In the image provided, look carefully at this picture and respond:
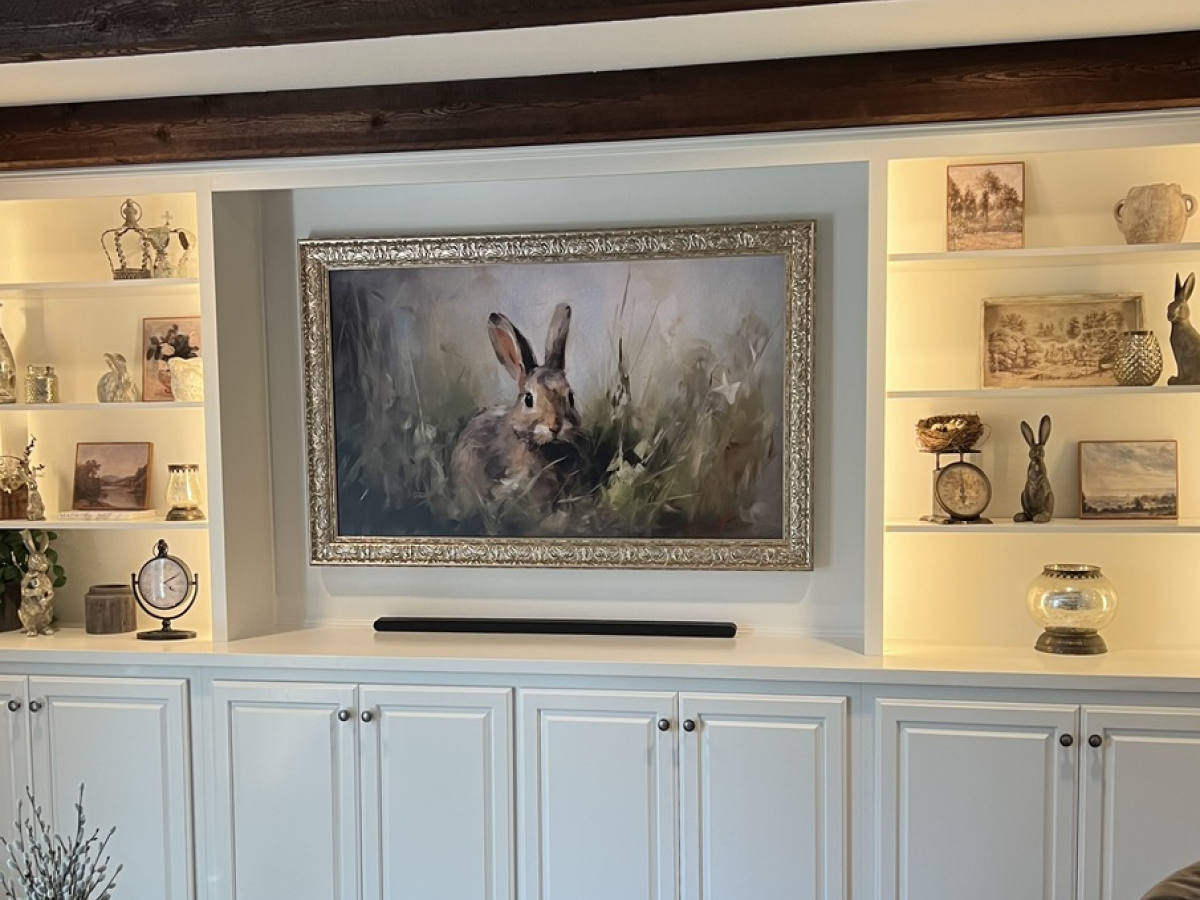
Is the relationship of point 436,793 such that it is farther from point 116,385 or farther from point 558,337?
point 116,385

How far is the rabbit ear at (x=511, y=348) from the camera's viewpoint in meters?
3.23

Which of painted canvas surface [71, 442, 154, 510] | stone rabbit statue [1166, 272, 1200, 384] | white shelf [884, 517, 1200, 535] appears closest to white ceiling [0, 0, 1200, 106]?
stone rabbit statue [1166, 272, 1200, 384]

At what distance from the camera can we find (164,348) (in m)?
3.41

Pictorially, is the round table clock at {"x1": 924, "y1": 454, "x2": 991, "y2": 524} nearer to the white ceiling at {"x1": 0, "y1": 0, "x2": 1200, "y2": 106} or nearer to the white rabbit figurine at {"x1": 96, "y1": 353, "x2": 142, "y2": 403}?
the white ceiling at {"x1": 0, "y1": 0, "x2": 1200, "y2": 106}

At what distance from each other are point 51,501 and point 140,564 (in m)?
0.36

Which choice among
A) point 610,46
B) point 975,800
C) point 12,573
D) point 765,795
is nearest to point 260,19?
point 610,46

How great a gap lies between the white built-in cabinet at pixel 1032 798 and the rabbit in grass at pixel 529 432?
115cm

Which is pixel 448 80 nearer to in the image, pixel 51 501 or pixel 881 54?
pixel 881 54

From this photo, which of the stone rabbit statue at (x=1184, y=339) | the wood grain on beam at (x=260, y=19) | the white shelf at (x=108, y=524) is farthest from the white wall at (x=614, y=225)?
the wood grain on beam at (x=260, y=19)

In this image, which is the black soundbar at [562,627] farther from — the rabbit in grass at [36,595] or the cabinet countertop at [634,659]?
the rabbit in grass at [36,595]

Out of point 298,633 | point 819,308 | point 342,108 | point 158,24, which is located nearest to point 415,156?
point 342,108

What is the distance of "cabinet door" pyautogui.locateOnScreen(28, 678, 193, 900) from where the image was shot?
3.06 metres

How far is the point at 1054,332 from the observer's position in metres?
2.98

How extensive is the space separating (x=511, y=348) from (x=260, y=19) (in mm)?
1244
